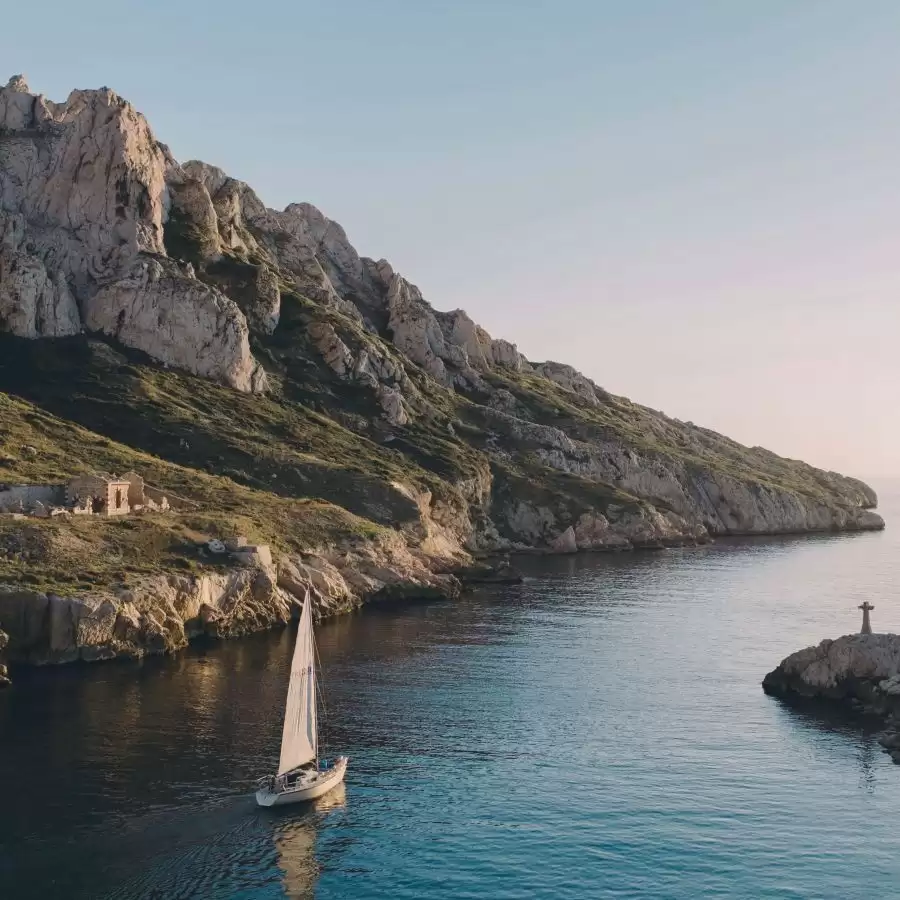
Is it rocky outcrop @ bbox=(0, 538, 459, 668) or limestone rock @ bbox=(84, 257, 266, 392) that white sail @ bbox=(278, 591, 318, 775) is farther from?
limestone rock @ bbox=(84, 257, 266, 392)

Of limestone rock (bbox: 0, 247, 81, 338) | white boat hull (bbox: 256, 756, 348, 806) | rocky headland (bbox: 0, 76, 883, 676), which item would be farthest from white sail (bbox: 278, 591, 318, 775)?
limestone rock (bbox: 0, 247, 81, 338)

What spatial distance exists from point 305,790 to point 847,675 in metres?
48.0

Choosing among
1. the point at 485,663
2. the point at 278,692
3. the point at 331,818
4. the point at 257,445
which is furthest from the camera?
the point at 257,445

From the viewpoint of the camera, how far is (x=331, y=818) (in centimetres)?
A: 5538

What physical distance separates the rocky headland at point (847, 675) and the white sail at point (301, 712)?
139 ft

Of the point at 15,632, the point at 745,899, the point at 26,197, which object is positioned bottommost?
the point at 745,899

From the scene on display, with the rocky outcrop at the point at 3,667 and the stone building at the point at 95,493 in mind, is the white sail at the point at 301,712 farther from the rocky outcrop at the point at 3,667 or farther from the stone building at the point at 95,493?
the stone building at the point at 95,493

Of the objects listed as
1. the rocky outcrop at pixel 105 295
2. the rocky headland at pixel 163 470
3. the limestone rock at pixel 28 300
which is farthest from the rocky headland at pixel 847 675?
the limestone rock at pixel 28 300

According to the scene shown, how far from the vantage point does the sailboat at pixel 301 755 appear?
5631cm

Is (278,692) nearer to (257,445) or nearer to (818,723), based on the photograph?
(818,723)

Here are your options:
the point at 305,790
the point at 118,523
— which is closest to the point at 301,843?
the point at 305,790

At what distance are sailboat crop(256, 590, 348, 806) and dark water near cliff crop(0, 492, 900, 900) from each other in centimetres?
124

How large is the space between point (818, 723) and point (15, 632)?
218 ft

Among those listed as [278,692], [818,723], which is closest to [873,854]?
[818,723]
